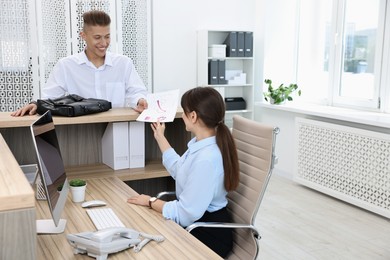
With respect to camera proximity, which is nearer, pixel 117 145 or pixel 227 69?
pixel 117 145

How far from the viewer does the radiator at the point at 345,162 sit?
3951 millimetres

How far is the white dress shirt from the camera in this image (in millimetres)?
3029

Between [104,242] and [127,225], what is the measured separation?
300 mm

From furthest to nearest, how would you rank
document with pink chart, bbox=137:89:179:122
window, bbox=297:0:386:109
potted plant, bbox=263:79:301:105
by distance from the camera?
potted plant, bbox=263:79:301:105, window, bbox=297:0:386:109, document with pink chart, bbox=137:89:179:122

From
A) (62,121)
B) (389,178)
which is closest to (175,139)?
(62,121)

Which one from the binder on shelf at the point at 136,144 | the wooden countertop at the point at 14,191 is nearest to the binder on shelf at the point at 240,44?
the binder on shelf at the point at 136,144

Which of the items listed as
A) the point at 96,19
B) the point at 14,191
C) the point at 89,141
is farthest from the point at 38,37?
the point at 14,191

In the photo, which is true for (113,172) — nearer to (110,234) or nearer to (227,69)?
(110,234)

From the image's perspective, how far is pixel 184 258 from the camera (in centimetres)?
146

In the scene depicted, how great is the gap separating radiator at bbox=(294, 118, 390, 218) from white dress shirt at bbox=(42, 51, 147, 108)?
2162mm

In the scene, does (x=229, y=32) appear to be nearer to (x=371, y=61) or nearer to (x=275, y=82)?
(x=275, y=82)

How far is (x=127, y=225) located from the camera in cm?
174

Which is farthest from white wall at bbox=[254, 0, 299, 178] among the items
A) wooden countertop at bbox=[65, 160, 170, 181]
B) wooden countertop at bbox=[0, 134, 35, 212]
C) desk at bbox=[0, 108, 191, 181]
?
wooden countertop at bbox=[0, 134, 35, 212]

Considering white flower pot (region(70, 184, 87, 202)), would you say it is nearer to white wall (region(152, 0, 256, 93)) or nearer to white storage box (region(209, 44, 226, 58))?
white wall (region(152, 0, 256, 93))
